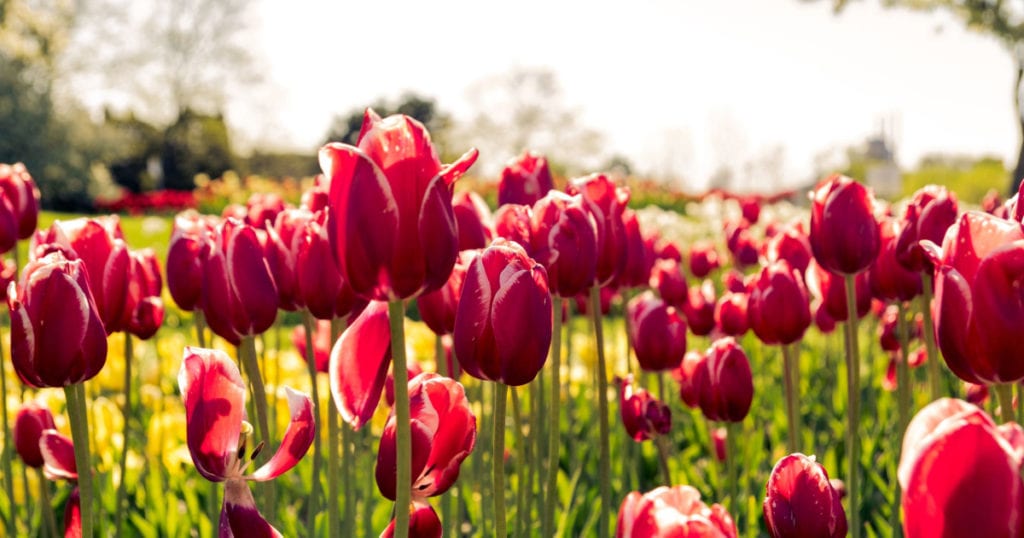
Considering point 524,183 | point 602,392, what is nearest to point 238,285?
point 602,392

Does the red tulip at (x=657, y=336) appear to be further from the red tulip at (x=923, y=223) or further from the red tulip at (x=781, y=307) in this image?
the red tulip at (x=923, y=223)

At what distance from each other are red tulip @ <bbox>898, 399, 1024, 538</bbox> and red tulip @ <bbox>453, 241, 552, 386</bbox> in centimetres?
51

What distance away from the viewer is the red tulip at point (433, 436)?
1.10 m

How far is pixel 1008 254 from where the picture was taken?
97 centimetres

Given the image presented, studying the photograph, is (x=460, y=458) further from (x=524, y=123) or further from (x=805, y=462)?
(x=524, y=123)

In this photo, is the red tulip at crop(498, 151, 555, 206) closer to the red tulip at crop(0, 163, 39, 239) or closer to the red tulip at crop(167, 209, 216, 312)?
the red tulip at crop(167, 209, 216, 312)

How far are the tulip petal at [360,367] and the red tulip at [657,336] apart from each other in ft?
4.18

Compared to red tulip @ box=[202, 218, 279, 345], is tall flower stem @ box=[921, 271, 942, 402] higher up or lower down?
lower down

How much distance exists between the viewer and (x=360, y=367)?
1.14m

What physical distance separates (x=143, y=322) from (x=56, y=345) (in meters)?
0.79

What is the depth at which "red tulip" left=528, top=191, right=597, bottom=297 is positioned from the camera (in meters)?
1.56

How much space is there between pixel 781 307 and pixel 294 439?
1.41m

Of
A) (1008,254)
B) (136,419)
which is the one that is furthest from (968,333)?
(136,419)

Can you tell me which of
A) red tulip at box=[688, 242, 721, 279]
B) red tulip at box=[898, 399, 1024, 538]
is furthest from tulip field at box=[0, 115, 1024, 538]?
red tulip at box=[688, 242, 721, 279]
